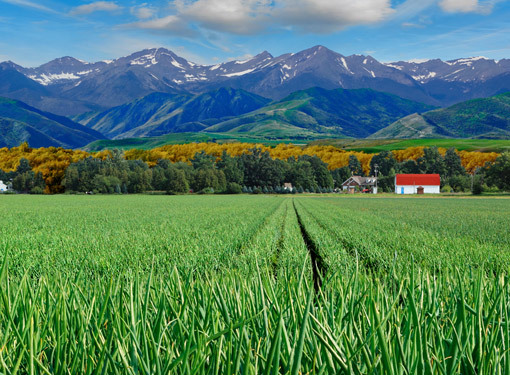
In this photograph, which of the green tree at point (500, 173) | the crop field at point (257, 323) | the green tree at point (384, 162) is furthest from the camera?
the green tree at point (384, 162)

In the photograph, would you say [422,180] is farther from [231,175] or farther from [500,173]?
[231,175]

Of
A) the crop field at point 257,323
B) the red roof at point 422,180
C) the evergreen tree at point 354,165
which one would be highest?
the evergreen tree at point 354,165

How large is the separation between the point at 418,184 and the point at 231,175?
57.5 metres

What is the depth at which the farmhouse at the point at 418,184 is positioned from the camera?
128m

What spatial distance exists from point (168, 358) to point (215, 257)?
7807 mm

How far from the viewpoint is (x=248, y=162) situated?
12975 cm

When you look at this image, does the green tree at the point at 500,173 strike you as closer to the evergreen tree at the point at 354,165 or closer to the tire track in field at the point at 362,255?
the evergreen tree at the point at 354,165

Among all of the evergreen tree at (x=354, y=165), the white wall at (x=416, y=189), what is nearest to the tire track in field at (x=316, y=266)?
the white wall at (x=416, y=189)

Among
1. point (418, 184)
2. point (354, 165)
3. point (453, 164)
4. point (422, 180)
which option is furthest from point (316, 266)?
point (354, 165)

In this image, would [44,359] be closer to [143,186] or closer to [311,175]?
[143,186]

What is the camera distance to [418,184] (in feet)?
421

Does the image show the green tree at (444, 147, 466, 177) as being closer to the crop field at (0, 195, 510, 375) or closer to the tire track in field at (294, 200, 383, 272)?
the tire track in field at (294, 200, 383, 272)

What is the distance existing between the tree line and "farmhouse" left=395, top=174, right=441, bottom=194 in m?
3.65

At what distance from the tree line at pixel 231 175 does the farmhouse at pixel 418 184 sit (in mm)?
3654
